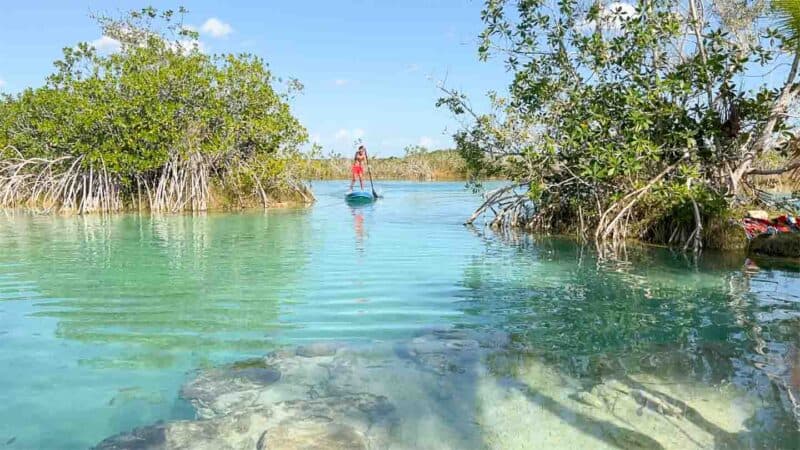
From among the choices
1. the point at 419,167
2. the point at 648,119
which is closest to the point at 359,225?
the point at 648,119

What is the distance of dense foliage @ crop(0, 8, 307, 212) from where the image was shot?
Result: 60.3 feet

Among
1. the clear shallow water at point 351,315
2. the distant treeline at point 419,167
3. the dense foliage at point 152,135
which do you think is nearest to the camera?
the clear shallow water at point 351,315

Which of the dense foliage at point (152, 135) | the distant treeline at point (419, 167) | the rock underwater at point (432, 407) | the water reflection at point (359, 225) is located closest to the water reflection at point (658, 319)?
the rock underwater at point (432, 407)

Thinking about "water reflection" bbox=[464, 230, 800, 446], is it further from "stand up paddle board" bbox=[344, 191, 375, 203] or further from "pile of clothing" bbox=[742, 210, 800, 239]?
"stand up paddle board" bbox=[344, 191, 375, 203]

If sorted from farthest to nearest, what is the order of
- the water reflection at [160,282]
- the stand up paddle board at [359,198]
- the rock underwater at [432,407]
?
the stand up paddle board at [359,198] → the water reflection at [160,282] → the rock underwater at [432,407]

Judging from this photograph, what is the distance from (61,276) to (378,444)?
6.16 m

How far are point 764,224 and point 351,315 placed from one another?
8202mm

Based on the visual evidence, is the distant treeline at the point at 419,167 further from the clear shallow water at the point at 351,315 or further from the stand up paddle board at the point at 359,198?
the clear shallow water at the point at 351,315

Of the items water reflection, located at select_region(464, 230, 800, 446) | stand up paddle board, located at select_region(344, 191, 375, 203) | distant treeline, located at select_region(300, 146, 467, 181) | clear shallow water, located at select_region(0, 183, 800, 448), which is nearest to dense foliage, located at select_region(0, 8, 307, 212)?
stand up paddle board, located at select_region(344, 191, 375, 203)

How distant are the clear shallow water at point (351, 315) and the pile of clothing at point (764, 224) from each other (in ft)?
4.82

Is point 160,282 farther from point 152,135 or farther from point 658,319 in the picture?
point 152,135

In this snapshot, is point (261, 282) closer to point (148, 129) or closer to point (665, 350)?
point (665, 350)

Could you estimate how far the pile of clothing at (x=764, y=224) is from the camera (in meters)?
10.4

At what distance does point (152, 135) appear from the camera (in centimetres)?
1812
